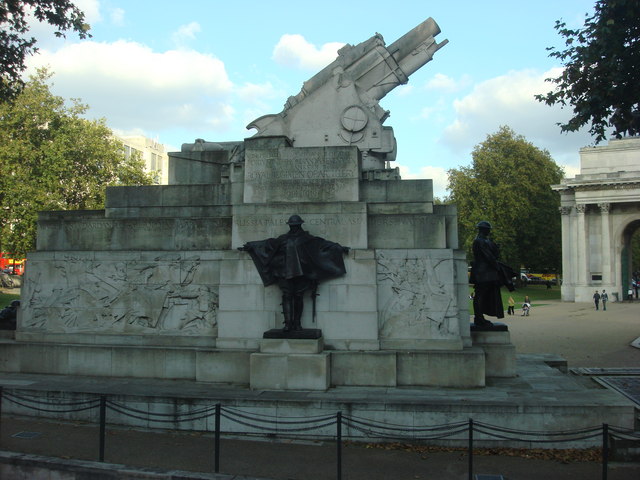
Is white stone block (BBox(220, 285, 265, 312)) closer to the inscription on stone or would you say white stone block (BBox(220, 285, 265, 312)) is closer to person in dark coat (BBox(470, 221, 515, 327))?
the inscription on stone

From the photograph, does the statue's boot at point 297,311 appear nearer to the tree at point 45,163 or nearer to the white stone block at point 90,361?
Result: the white stone block at point 90,361

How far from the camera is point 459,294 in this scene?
12.2 metres

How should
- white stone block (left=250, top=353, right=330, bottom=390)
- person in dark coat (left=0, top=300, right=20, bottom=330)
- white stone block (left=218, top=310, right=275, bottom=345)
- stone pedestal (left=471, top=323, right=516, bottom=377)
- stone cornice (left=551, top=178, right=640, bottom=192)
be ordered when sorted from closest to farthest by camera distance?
white stone block (left=250, top=353, right=330, bottom=390)
white stone block (left=218, top=310, right=275, bottom=345)
stone pedestal (left=471, top=323, right=516, bottom=377)
person in dark coat (left=0, top=300, right=20, bottom=330)
stone cornice (left=551, top=178, right=640, bottom=192)

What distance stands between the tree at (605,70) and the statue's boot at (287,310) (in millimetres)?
9171

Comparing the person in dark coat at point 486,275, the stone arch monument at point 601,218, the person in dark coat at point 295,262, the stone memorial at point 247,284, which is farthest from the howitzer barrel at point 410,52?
the stone arch monument at point 601,218

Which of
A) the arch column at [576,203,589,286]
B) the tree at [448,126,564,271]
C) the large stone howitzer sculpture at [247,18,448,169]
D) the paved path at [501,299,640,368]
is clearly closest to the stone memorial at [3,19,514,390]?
the large stone howitzer sculpture at [247,18,448,169]

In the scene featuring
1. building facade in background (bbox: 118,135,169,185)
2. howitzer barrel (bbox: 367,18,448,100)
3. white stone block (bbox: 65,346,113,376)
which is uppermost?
building facade in background (bbox: 118,135,169,185)

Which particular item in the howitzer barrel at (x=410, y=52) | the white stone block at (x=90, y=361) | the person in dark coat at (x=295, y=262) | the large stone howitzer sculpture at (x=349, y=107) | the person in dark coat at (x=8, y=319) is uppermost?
the howitzer barrel at (x=410, y=52)

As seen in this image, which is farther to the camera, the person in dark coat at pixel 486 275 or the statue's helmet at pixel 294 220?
the person in dark coat at pixel 486 275

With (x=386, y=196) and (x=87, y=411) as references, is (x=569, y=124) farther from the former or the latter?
(x=87, y=411)

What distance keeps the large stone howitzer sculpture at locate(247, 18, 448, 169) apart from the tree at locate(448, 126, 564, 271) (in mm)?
51613

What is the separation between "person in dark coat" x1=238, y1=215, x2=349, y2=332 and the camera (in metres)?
11.4

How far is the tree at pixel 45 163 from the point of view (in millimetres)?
41062

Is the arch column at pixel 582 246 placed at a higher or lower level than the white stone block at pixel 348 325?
higher
